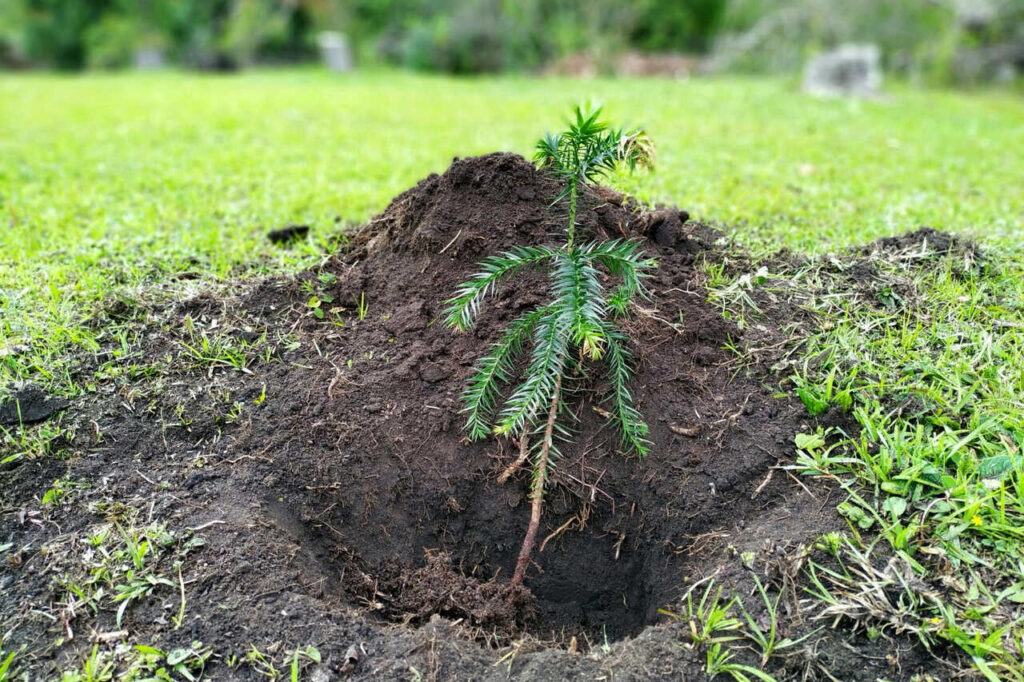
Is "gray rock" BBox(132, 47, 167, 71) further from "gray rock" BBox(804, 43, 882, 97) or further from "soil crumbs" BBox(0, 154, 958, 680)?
"soil crumbs" BBox(0, 154, 958, 680)

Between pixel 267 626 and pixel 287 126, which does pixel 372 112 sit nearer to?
pixel 287 126

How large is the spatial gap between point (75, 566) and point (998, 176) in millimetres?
6180

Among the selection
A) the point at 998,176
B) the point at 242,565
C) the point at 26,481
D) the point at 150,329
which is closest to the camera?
the point at 242,565

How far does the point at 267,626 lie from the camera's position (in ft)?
6.85

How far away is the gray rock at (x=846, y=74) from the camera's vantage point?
9.84m

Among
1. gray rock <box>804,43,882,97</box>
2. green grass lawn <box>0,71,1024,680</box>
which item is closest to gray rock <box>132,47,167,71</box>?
green grass lawn <box>0,71,1024,680</box>

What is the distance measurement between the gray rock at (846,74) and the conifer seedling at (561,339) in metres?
8.70

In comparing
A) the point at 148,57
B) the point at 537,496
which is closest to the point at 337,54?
the point at 148,57

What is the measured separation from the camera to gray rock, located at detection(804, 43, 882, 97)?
9844 millimetres

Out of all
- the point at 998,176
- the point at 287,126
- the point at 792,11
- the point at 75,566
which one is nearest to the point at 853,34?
the point at 792,11

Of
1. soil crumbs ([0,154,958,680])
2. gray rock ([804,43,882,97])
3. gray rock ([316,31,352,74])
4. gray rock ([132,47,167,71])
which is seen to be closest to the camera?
soil crumbs ([0,154,958,680])

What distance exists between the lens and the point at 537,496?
234cm

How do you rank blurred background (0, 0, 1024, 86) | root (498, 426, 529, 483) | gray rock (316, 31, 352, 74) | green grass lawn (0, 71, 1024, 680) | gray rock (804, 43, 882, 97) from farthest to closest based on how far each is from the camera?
gray rock (316, 31, 352, 74) < blurred background (0, 0, 1024, 86) < gray rock (804, 43, 882, 97) < root (498, 426, 529, 483) < green grass lawn (0, 71, 1024, 680)

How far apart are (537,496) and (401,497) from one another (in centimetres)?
50
